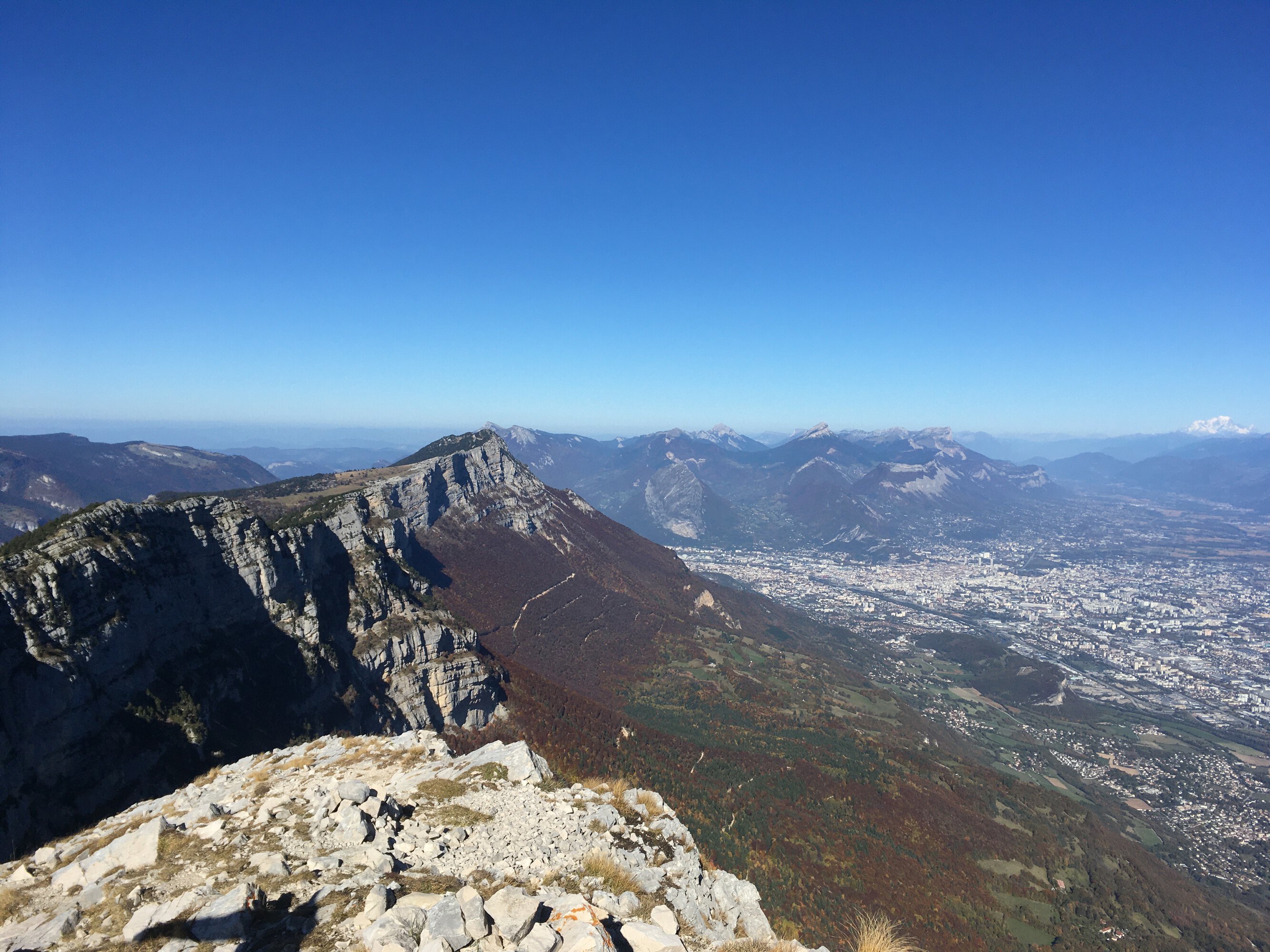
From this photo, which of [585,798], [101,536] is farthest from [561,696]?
[585,798]

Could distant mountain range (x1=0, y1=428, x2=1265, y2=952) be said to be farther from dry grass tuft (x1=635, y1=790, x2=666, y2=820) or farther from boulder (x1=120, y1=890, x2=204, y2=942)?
dry grass tuft (x1=635, y1=790, x2=666, y2=820)

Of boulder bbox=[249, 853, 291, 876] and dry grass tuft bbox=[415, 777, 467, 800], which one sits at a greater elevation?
boulder bbox=[249, 853, 291, 876]

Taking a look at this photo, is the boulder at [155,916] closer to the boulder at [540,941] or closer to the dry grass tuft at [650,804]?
the boulder at [540,941]

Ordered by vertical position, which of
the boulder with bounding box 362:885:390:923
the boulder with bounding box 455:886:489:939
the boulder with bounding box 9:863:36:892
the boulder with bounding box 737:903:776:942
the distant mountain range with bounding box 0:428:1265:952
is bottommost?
the distant mountain range with bounding box 0:428:1265:952

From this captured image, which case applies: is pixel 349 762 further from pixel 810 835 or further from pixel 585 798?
pixel 810 835

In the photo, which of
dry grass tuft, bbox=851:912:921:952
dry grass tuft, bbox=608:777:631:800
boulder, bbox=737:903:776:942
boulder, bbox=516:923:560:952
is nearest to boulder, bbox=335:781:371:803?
dry grass tuft, bbox=608:777:631:800
